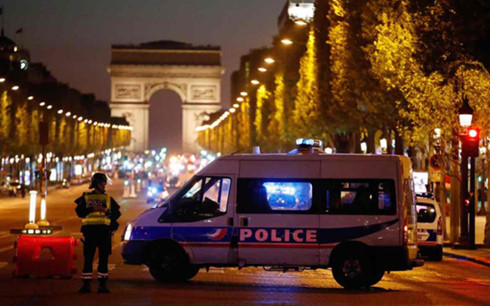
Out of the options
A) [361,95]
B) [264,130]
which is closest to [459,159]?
[361,95]

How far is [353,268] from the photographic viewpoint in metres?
19.6

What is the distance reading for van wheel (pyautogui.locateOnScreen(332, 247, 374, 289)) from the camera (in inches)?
766

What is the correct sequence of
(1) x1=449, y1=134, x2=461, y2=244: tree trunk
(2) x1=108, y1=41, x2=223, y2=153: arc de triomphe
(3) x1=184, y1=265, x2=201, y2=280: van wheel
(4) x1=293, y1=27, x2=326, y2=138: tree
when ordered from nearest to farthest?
(3) x1=184, y1=265, x2=201, y2=280: van wheel → (1) x1=449, y1=134, x2=461, y2=244: tree trunk → (4) x1=293, y1=27, x2=326, y2=138: tree → (2) x1=108, y1=41, x2=223, y2=153: arc de triomphe

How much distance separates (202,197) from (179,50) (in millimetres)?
163382

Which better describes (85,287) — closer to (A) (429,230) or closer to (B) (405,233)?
(B) (405,233)

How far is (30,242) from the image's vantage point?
20281 mm

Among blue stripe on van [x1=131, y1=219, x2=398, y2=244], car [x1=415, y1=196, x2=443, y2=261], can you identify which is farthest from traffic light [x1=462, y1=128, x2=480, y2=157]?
blue stripe on van [x1=131, y1=219, x2=398, y2=244]

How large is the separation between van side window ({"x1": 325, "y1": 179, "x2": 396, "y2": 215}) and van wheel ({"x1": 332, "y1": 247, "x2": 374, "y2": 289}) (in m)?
0.64

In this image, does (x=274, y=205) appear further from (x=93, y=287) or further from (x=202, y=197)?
(x=93, y=287)

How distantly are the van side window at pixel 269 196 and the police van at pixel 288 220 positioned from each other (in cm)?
2

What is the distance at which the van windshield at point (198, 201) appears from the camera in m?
20.0

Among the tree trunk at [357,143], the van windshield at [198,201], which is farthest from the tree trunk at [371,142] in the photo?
the van windshield at [198,201]

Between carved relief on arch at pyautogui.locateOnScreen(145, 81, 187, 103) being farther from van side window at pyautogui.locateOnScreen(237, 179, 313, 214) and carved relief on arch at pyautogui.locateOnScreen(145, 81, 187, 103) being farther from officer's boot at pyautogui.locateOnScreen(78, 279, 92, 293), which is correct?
officer's boot at pyautogui.locateOnScreen(78, 279, 92, 293)

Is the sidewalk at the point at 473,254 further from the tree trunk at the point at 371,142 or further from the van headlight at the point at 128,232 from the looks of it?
the tree trunk at the point at 371,142
